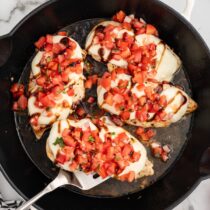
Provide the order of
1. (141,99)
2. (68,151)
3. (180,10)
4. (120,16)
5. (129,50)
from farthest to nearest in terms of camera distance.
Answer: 1. (180,10)
2. (120,16)
3. (129,50)
4. (141,99)
5. (68,151)

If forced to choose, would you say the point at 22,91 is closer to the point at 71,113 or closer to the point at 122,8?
the point at 71,113

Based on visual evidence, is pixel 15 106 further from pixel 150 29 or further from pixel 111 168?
pixel 150 29

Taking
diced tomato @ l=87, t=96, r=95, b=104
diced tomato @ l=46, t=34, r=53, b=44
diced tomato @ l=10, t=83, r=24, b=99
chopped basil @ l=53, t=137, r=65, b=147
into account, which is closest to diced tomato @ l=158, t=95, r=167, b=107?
diced tomato @ l=87, t=96, r=95, b=104

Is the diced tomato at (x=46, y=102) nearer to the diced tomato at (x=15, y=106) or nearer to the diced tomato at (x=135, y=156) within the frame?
the diced tomato at (x=15, y=106)

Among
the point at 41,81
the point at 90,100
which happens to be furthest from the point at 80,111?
the point at 41,81

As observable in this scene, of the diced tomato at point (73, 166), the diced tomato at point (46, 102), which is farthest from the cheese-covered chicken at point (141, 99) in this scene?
the diced tomato at point (73, 166)
